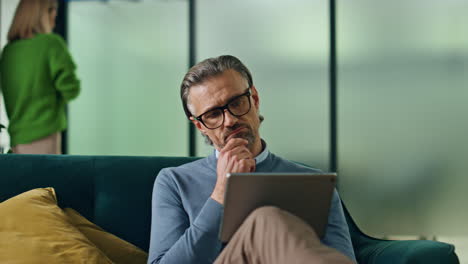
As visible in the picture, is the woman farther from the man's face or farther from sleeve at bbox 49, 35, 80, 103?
the man's face

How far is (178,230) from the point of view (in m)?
1.55

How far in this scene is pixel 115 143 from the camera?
448 cm

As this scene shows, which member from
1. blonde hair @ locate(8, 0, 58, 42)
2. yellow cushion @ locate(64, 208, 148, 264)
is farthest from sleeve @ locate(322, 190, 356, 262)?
blonde hair @ locate(8, 0, 58, 42)

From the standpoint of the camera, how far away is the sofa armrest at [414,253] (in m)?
1.48

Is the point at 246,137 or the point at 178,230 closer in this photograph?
the point at 178,230

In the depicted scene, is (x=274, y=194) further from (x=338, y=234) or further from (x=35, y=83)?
(x=35, y=83)

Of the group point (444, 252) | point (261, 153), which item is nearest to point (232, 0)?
point (261, 153)

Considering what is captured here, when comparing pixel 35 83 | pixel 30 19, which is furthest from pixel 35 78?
pixel 30 19

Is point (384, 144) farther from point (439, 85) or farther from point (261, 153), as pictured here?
point (261, 153)

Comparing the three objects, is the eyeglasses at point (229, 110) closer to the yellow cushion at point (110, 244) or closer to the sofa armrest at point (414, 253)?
the yellow cushion at point (110, 244)

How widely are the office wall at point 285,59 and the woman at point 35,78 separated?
3.93 feet

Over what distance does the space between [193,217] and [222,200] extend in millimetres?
203

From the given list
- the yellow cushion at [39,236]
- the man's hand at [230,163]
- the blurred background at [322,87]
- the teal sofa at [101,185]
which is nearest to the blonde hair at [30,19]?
the blurred background at [322,87]

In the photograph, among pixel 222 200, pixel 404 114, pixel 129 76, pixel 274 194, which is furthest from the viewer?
pixel 129 76
